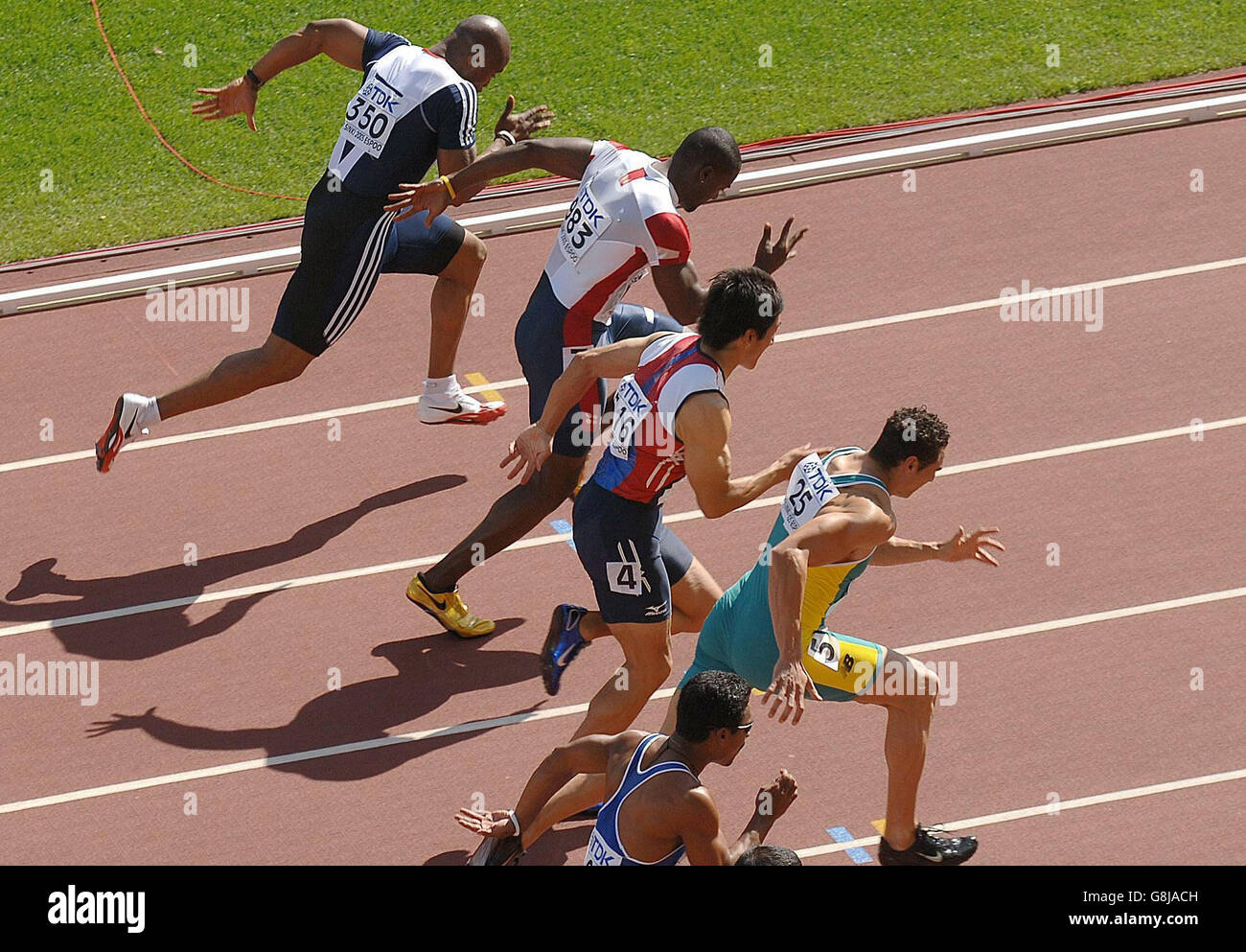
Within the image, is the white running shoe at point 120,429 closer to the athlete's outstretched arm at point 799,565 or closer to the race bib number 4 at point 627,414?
the race bib number 4 at point 627,414

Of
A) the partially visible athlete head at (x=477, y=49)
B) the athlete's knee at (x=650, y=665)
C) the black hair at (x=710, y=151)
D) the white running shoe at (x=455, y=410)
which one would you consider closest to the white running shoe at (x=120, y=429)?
the white running shoe at (x=455, y=410)

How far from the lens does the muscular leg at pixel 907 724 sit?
21.9 feet

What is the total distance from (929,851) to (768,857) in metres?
1.23

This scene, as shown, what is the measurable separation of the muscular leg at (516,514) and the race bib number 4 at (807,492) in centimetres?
150

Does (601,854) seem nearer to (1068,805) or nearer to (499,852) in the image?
(499,852)

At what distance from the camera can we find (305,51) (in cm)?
949

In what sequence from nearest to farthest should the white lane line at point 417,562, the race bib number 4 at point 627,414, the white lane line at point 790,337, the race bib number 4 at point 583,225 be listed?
1. the race bib number 4 at point 627,414
2. the race bib number 4 at point 583,225
3. the white lane line at point 417,562
4. the white lane line at point 790,337

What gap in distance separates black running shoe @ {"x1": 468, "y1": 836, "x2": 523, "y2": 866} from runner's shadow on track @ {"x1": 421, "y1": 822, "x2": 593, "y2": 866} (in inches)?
16.3

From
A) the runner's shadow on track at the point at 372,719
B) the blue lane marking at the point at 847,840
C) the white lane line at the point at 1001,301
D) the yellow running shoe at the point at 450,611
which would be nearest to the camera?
the blue lane marking at the point at 847,840

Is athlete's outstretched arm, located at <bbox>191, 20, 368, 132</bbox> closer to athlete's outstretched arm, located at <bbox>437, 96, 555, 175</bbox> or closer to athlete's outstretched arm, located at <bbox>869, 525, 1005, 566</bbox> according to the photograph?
athlete's outstretched arm, located at <bbox>437, 96, 555, 175</bbox>

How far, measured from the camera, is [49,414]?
1036 cm
